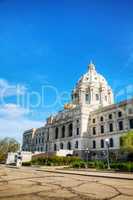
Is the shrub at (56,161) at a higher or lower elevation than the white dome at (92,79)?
lower

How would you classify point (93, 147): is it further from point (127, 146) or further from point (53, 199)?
point (53, 199)

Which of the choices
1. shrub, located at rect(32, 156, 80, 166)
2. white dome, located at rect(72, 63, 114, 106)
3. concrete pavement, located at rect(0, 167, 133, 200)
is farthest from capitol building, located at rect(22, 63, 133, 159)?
concrete pavement, located at rect(0, 167, 133, 200)

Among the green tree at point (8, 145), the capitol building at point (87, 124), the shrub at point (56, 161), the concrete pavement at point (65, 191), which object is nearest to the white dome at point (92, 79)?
the capitol building at point (87, 124)

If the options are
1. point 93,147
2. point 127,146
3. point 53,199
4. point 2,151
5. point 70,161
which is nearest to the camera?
point 53,199

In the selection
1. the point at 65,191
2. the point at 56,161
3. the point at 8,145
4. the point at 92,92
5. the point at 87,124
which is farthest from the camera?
the point at 8,145

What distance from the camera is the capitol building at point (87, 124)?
53156 mm

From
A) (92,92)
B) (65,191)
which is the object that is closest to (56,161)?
(92,92)

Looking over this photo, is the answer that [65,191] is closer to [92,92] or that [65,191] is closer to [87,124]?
[87,124]

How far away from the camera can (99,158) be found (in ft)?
180

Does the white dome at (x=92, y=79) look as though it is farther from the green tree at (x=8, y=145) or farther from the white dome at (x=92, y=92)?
the green tree at (x=8, y=145)

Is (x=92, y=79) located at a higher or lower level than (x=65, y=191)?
higher

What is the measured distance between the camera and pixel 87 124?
62.1m

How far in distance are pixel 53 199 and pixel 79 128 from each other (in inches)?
2108

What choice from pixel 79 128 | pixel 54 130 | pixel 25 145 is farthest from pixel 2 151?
pixel 79 128
